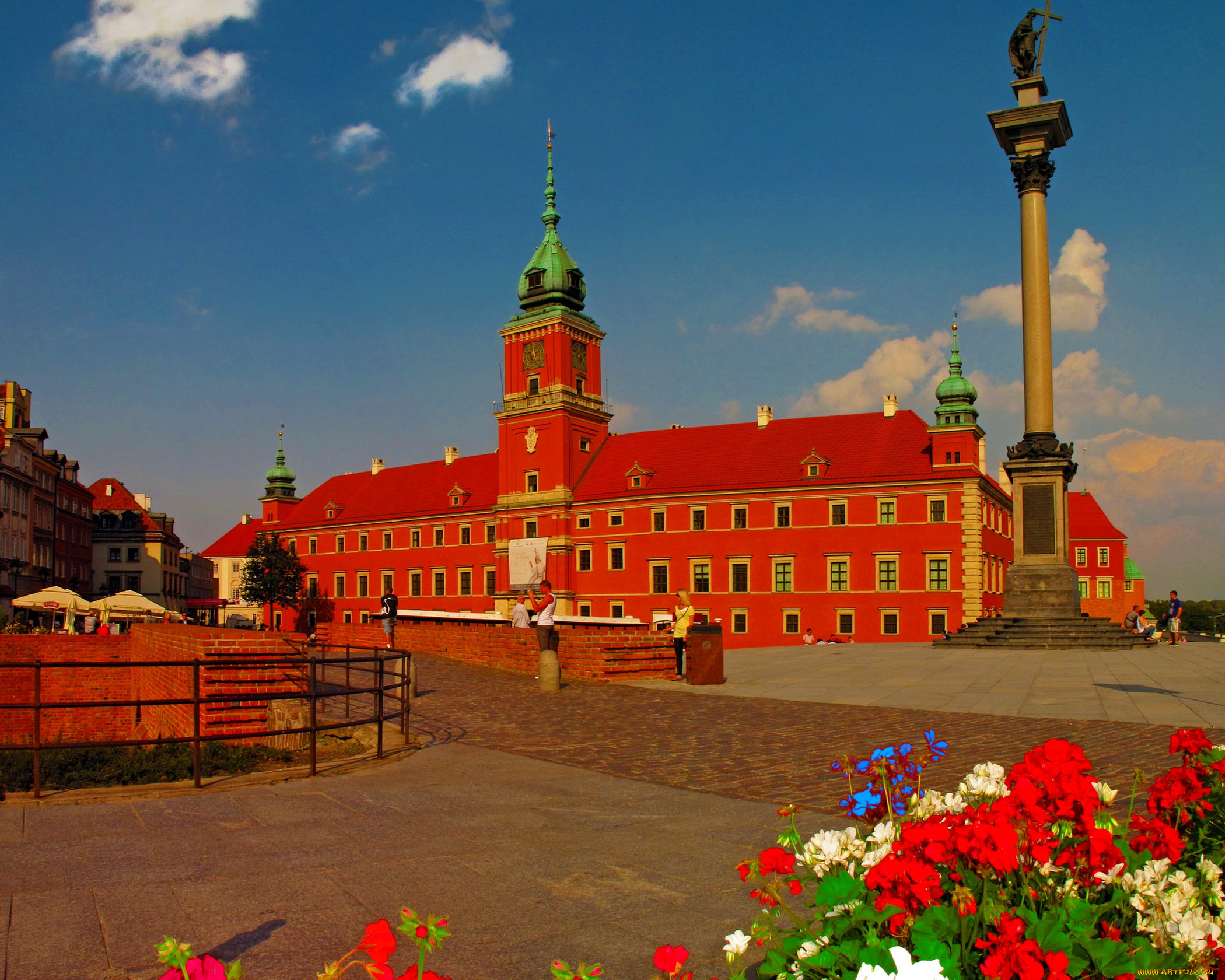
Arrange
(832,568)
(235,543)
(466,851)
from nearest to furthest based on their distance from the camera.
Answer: (466,851) → (832,568) → (235,543)

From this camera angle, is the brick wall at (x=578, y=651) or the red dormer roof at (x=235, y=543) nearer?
the brick wall at (x=578, y=651)

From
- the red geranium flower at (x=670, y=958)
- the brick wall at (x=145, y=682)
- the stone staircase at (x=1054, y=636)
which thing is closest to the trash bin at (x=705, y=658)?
the brick wall at (x=145, y=682)

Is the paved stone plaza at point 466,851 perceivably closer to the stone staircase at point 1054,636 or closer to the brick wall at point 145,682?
the brick wall at point 145,682

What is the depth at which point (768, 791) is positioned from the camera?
8641 millimetres

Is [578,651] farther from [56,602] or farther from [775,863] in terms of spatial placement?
[56,602]

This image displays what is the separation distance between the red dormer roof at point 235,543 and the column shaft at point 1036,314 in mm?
95766

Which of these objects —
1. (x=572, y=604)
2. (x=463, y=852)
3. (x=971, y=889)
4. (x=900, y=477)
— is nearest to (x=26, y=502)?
(x=572, y=604)

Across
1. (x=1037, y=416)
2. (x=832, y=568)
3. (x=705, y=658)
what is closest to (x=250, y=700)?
(x=705, y=658)

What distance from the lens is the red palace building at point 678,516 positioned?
5278cm

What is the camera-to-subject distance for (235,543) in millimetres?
112875

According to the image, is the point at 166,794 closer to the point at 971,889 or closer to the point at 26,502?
the point at 971,889

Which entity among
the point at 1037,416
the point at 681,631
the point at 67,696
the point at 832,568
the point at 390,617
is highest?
the point at 1037,416

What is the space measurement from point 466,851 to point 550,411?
205 ft

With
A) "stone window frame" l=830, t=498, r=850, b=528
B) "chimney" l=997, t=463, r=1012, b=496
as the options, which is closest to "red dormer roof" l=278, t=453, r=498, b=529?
"stone window frame" l=830, t=498, r=850, b=528
